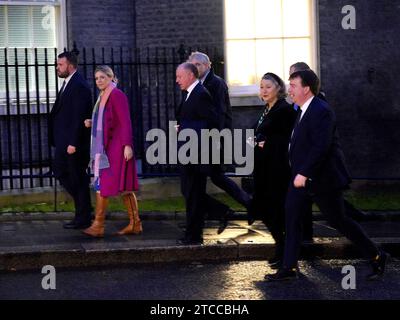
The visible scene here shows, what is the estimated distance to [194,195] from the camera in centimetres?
992

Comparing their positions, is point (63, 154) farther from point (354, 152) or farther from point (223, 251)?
point (354, 152)

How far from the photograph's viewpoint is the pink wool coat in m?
10.1

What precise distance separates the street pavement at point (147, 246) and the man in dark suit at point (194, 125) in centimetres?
25

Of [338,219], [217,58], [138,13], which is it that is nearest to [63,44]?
[138,13]

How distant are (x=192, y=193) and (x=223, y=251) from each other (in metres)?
0.65

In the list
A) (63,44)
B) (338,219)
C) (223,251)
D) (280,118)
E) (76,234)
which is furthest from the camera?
(63,44)

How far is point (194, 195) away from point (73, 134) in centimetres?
154

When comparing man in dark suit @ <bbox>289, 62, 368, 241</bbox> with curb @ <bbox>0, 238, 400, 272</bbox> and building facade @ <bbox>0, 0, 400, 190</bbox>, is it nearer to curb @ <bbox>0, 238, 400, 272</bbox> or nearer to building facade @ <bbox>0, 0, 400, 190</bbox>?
curb @ <bbox>0, 238, 400, 272</bbox>

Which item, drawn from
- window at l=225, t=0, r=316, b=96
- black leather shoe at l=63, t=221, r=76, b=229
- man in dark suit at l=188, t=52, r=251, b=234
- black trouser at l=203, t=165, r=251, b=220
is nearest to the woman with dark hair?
man in dark suit at l=188, t=52, r=251, b=234

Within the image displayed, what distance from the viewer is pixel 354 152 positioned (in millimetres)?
14531

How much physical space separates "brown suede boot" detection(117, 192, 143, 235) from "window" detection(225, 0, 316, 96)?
4.32 meters

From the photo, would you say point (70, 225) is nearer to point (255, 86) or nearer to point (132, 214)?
point (132, 214)

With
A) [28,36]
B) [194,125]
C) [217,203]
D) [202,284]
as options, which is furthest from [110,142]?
[28,36]

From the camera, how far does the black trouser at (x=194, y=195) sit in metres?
9.88
